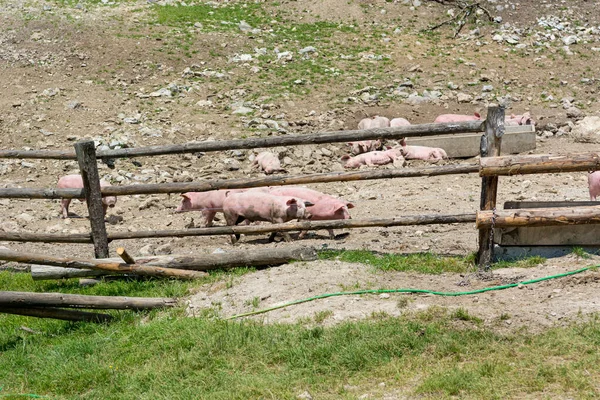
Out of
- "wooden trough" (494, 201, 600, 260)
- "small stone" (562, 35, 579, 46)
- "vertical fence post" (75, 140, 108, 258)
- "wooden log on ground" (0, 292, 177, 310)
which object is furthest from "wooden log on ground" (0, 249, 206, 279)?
"small stone" (562, 35, 579, 46)

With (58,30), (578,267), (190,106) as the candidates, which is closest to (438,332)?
(578,267)

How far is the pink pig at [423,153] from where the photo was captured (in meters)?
13.2

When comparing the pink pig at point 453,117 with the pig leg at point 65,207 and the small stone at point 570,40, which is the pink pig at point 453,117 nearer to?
the small stone at point 570,40

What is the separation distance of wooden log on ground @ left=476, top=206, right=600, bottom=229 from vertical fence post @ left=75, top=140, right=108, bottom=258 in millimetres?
4108

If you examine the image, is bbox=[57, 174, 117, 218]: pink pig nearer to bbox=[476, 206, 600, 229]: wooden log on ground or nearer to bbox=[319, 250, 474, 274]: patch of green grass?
bbox=[319, 250, 474, 274]: patch of green grass

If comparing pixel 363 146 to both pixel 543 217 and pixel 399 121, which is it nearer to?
pixel 399 121

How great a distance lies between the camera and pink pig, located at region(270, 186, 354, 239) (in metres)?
9.59

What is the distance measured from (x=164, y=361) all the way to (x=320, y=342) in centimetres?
118

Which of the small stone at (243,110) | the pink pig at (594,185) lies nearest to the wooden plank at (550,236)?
the pink pig at (594,185)

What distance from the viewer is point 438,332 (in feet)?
18.2

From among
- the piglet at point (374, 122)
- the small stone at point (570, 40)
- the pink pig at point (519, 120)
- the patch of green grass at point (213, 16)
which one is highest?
the patch of green grass at point (213, 16)

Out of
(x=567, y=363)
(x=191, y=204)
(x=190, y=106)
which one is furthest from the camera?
(x=190, y=106)

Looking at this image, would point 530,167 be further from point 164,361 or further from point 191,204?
point 191,204

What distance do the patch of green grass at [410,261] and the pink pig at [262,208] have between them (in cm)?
155
